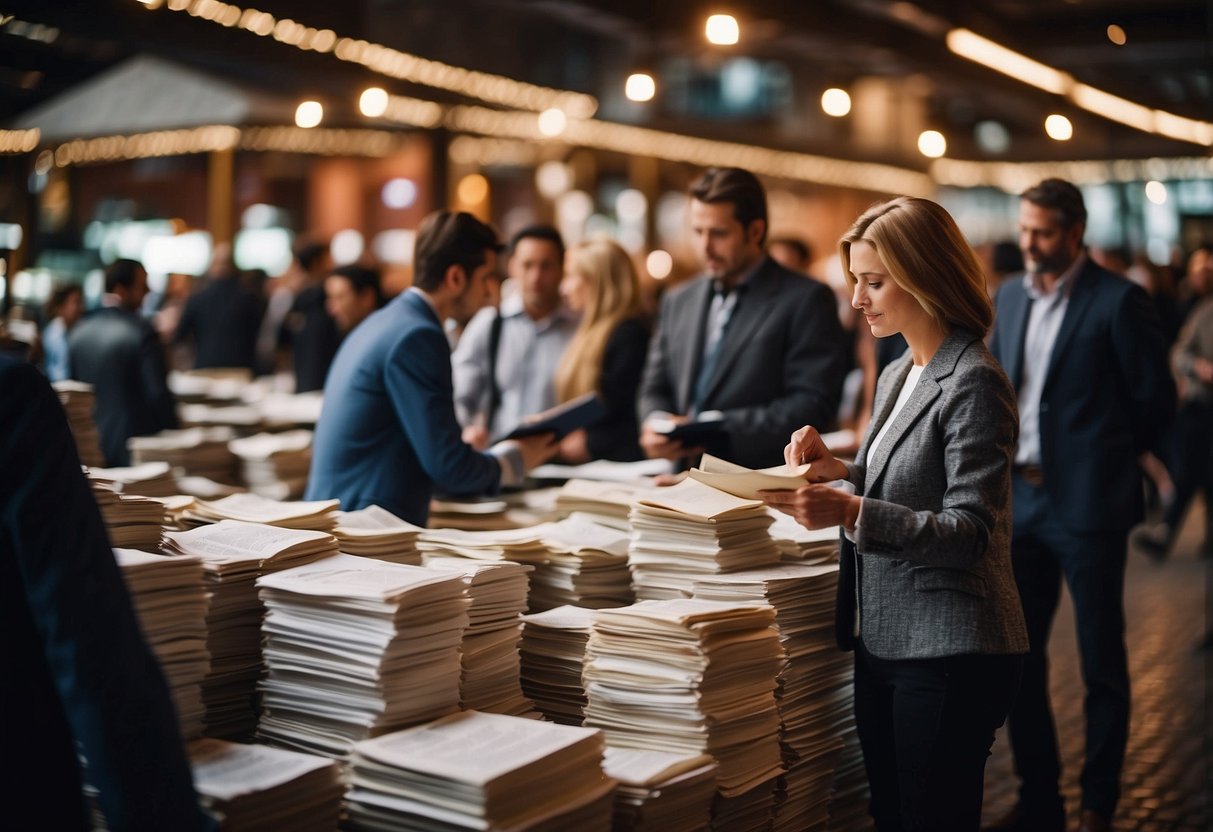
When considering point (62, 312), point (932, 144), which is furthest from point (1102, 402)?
point (932, 144)

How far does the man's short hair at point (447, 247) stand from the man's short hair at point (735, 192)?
0.81 metres

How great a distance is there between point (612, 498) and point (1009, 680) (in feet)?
4.32

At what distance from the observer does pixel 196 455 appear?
19.2 ft

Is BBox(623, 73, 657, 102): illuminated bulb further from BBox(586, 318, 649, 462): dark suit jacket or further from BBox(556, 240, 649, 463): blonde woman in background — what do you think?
BBox(586, 318, 649, 462): dark suit jacket

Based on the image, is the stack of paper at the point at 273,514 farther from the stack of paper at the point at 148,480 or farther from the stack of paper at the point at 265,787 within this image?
the stack of paper at the point at 265,787

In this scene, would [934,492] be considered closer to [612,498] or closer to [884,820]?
[884,820]

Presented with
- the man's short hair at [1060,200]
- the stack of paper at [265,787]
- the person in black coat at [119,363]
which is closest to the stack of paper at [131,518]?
the stack of paper at [265,787]

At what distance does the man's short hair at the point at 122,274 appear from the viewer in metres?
6.96

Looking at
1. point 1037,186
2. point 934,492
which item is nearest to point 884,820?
point 934,492

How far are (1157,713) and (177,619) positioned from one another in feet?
15.3

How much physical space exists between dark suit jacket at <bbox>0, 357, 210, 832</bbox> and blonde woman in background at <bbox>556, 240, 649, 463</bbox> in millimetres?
3415

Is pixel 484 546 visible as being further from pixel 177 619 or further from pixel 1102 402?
pixel 1102 402

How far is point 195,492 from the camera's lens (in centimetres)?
501

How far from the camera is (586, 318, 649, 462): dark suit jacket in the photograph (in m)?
5.36
